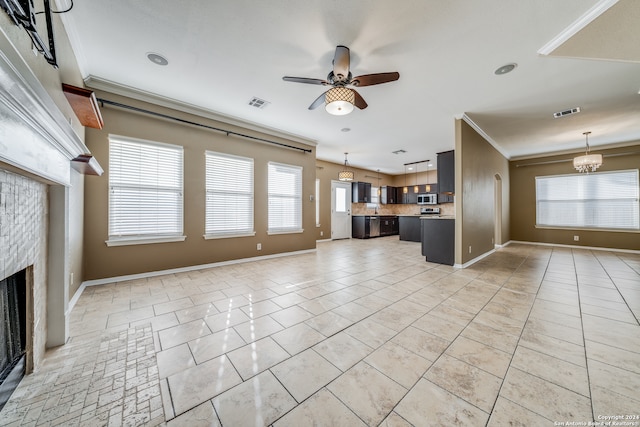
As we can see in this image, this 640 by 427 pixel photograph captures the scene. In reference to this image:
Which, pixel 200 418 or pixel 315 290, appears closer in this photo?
pixel 200 418

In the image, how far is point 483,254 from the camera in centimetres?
523

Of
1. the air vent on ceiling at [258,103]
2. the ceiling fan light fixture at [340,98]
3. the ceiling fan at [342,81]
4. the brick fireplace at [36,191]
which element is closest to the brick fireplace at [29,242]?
the brick fireplace at [36,191]

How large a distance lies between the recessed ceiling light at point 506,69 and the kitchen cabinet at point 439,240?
2.43 meters

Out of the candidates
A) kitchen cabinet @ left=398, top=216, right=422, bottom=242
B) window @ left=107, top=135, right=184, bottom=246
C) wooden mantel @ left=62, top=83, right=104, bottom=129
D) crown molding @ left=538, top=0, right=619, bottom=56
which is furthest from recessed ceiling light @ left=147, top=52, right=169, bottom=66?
kitchen cabinet @ left=398, top=216, right=422, bottom=242

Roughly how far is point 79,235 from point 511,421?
14.6ft

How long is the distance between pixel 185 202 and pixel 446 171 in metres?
5.73

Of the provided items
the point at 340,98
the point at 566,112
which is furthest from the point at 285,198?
the point at 566,112

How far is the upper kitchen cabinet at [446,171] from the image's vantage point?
5324mm

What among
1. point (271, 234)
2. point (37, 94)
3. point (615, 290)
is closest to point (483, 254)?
point (615, 290)

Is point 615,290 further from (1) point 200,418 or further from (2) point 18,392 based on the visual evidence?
(2) point 18,392

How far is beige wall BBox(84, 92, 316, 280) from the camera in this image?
313 cm

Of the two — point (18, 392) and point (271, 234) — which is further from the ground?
point (271, 234)

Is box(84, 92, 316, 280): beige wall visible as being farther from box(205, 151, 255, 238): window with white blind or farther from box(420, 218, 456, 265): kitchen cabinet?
box(420, 218, 456, 265): kitchen cabinet

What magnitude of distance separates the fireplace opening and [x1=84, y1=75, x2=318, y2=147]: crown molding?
2973 millimetres
